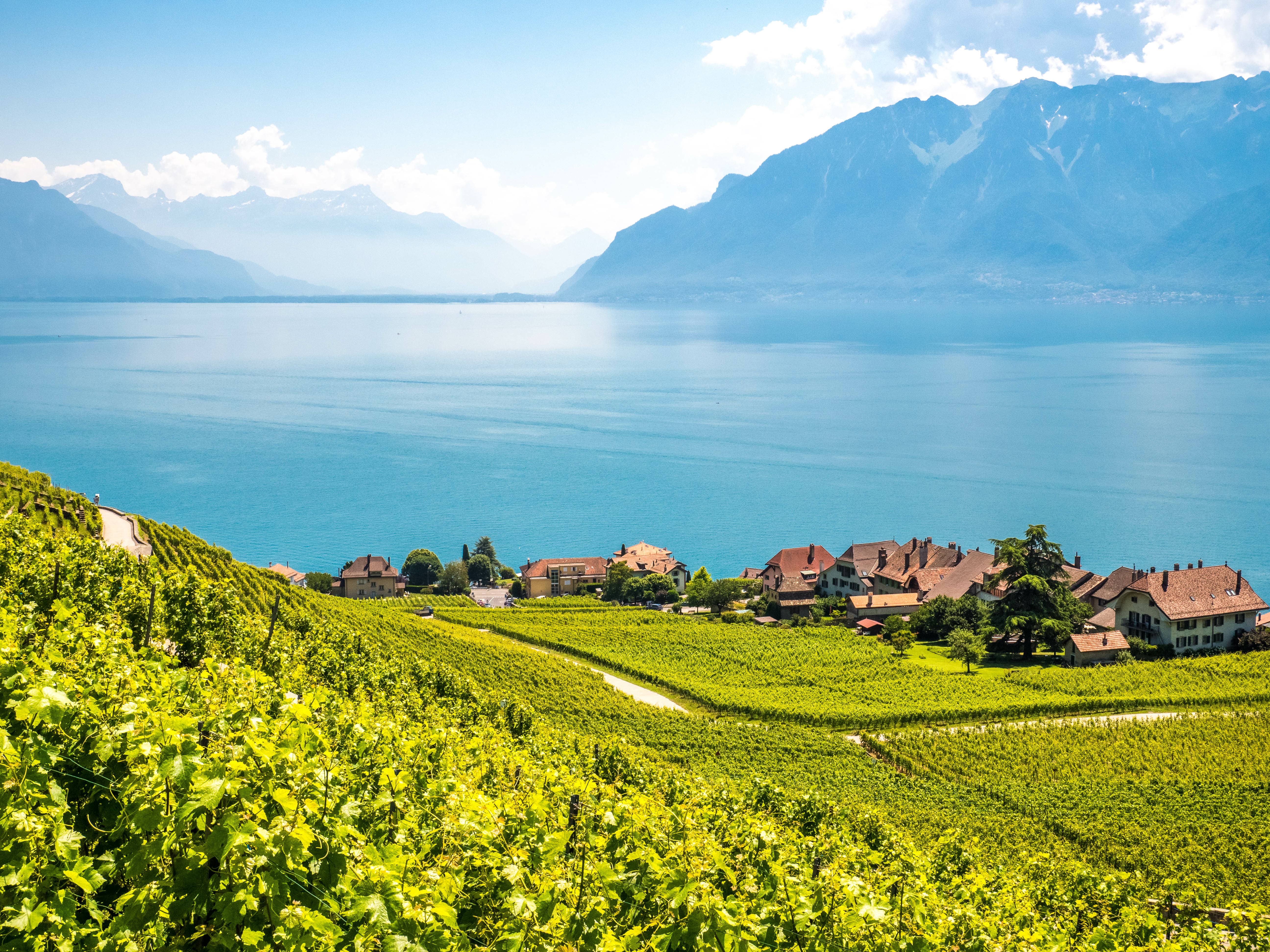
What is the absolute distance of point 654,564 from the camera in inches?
2667

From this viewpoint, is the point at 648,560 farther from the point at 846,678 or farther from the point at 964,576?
the point at 846,678

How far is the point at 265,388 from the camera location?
151375 millimetres

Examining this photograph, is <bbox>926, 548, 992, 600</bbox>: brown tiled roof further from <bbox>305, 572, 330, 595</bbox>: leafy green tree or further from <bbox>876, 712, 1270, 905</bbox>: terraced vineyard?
<bbox>305, 572, 330, 595</bbox>: leafy green tree

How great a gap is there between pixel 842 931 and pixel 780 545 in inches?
2676

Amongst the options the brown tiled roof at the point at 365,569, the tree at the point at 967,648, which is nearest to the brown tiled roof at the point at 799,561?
the tree at the point at 967,648

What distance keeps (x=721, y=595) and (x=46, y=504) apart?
123 ft

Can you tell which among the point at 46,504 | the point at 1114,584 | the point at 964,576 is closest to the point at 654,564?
the point at 964,576

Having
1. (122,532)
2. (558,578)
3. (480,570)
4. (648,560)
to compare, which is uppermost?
(122,532)

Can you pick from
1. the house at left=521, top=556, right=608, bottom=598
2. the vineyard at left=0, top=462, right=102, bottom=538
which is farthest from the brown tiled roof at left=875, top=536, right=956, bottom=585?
the vineyard at left=0, top=462, right=102, bottom=538

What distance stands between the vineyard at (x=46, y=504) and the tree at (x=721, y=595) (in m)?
34.9

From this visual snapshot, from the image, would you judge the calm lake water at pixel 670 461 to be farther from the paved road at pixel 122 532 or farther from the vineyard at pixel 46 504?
the vineyard at pixel 46 504

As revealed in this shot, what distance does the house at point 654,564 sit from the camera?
67.0m

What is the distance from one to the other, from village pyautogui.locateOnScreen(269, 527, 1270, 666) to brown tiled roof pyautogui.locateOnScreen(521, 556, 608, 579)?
9cm

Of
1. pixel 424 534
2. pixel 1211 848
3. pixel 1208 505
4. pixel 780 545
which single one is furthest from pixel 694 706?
pixel 1208 505
